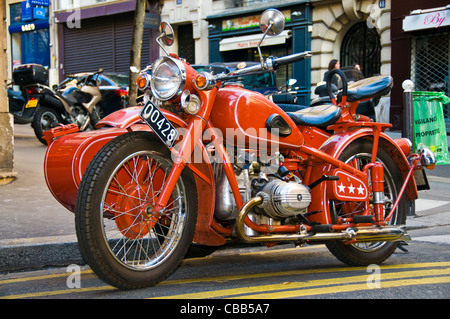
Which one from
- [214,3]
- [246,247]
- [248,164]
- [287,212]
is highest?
[214,3]

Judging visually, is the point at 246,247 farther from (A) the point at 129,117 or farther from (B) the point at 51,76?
(B) the point at 51,76

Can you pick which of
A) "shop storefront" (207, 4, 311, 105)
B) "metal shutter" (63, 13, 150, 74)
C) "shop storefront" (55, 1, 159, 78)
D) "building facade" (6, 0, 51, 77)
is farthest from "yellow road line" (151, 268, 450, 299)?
"building facade" (6, 0, 51, 77)

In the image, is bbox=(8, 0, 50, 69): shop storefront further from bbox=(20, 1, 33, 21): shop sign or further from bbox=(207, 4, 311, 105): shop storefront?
bbox=(207, 4, 311, 105): shop storefront

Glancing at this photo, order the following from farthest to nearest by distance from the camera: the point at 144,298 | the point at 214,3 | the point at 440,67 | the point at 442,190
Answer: the point at 214,3
the point at 440,67
the point at 442,190
the point at 144,298

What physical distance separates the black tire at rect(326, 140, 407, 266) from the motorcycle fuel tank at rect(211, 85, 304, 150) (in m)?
0.70

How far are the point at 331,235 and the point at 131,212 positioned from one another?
1.33m

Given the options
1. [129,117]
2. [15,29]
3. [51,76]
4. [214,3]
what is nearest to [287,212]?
[129,117]

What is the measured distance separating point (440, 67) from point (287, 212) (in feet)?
46.6

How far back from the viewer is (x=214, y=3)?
77.2 ft

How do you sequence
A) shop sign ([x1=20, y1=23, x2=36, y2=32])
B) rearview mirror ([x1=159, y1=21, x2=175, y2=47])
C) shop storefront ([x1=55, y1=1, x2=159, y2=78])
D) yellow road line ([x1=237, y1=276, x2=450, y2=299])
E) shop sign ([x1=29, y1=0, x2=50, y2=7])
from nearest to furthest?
yellow road line ([x1=237, y1=276, x2=450, y2=299])
rearview mirror ([x1=159, y1=21, x2=175, y2=47])
shop storefront ([x1=55, y1=1, x2=159, y2=78])
shop sign ([x1=29, y1=0, x2=50, y2=7])
shop sign ([x1=20, y1=23, x2=36, y2=32])

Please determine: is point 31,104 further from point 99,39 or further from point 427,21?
point 99,39

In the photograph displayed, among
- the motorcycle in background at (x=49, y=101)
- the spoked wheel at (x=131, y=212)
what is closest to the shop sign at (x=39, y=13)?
the motorcycle in background at (x=49, y=101)

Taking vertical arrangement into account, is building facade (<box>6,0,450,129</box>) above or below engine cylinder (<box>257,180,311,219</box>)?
above

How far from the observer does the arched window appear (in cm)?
1921
